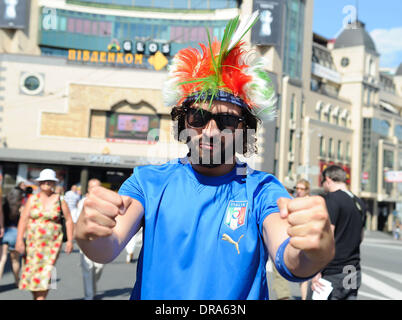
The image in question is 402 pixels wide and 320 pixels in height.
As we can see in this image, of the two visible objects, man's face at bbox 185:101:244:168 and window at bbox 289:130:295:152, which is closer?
man's face at bbox 185:101:244:168

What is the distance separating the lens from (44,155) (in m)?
29.9

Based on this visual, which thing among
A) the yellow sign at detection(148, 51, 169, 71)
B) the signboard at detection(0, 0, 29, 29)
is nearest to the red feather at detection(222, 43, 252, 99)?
the yellow sign at detection(148, 51, 169, 71)

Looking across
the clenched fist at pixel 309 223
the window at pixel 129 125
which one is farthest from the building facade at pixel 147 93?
the clenched fist at pixel 309 223

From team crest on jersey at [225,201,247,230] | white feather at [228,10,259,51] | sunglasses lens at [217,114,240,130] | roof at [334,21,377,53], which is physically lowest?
team crest on jersey at [225,201,247,230]

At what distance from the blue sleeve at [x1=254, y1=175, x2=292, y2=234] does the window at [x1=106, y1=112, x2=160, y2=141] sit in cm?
2977

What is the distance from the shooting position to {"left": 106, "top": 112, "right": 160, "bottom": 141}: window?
3150 cm

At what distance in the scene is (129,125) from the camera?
31.8m

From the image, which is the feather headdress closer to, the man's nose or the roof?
the man's nose

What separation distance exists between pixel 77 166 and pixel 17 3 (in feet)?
43.1

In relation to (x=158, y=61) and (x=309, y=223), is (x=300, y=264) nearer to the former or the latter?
(x=309, y=223)

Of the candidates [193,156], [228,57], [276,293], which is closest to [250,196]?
[193,156]

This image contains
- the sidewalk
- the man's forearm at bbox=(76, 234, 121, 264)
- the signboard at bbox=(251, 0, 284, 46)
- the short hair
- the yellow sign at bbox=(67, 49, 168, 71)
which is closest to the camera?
the man's forearm at bbox=(76, 234, 121, 264)

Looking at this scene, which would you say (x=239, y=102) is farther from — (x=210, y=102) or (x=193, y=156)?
(x=193, y=156)

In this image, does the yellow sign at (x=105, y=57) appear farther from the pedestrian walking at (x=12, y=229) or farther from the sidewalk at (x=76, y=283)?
the pedestrian walking at (x=12, y=229)
